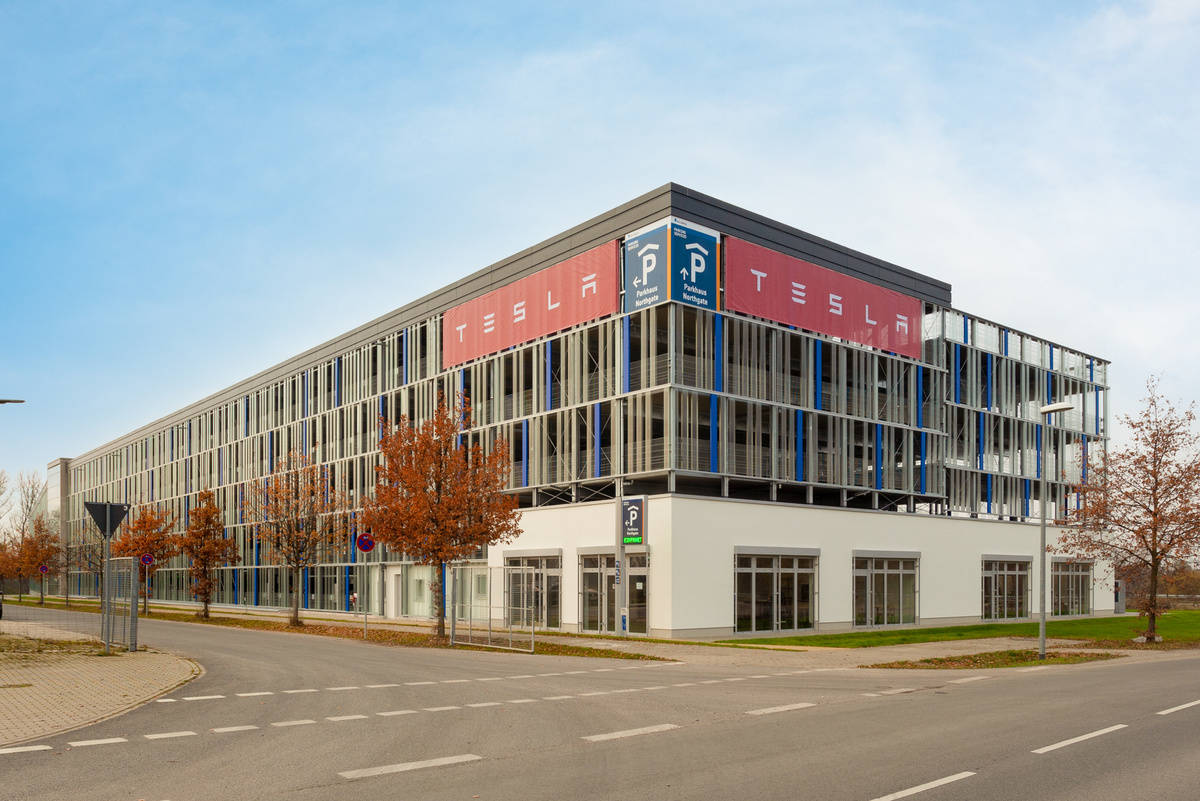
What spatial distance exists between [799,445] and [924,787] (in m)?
31.1

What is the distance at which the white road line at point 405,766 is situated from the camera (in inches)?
388

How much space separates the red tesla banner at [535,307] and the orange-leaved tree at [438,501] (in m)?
8.76

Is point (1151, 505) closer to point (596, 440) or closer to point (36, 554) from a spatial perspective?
point (596, 440)

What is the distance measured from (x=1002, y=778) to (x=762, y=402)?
29263 mm

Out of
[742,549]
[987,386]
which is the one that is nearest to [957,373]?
[987,386]

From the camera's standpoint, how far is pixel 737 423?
37.8 m

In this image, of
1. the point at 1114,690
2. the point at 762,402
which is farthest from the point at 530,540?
the point at 1114,690

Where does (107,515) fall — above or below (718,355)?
below

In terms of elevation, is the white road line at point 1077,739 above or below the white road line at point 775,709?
above

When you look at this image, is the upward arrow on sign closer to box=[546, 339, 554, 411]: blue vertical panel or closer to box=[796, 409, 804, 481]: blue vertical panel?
box=[546, 339, 554, 411]: blue vertical panel

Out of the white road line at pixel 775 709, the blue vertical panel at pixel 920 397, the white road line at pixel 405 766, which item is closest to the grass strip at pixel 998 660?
the white road line at pixel 775 709

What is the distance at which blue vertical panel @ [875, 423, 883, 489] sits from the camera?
42.8 metres

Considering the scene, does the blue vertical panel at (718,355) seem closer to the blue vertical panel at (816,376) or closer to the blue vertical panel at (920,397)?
the blue vertical panel at (816,376)

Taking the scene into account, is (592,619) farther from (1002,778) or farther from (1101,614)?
(1101,614)
